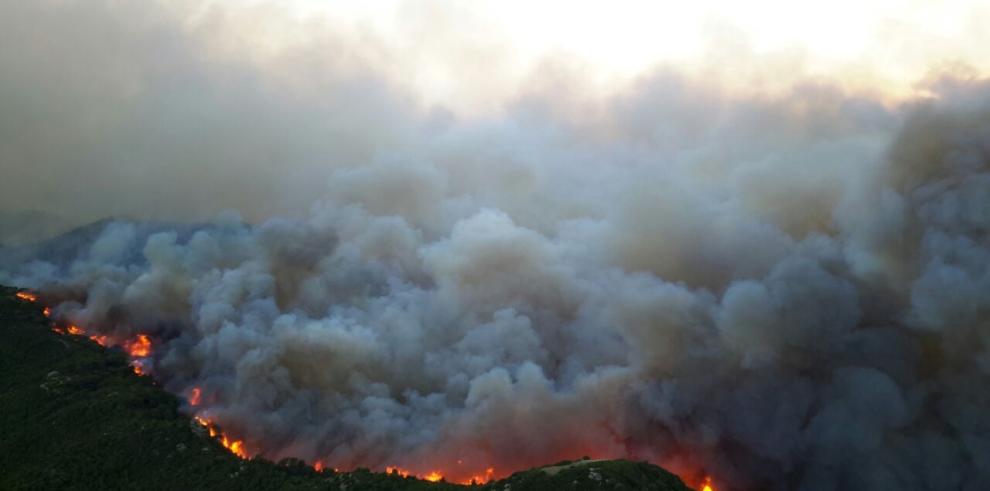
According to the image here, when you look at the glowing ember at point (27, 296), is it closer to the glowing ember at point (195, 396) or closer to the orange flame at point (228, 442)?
the glowing ember at point (195, 396)

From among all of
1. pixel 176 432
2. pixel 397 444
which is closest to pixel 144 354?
pixel 176 432

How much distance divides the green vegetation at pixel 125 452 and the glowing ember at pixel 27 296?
2909 cm

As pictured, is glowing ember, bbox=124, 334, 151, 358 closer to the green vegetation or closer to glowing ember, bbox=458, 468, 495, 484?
the green vegetation

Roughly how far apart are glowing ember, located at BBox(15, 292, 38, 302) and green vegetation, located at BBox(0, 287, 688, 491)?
95.5 feet

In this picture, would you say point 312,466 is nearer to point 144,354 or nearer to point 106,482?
point 106,482

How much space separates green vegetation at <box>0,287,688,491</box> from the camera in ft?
364

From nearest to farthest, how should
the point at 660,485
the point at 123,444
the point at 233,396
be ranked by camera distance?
the point at 660,485 < the point at 123,444 < the point at 233,396

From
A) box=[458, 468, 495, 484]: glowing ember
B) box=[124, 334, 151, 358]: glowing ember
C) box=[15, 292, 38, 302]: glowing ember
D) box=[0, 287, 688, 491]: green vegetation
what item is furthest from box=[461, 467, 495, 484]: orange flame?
box=[15, 292, 38, 302]: glowing ember

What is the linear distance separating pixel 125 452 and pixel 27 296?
87.4 meters

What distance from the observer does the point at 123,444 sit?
420 ft

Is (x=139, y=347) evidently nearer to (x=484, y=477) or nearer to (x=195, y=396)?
(x=195, y=396)

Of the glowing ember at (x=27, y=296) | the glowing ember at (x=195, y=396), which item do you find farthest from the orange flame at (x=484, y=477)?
the glowing ember at (x=27, y=296)

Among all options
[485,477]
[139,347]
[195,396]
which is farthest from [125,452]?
[139,347]

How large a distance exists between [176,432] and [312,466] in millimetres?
24356
